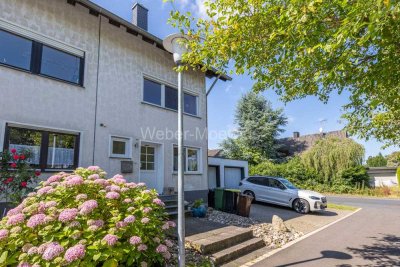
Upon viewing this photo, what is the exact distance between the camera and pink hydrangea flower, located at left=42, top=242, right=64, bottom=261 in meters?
3.12

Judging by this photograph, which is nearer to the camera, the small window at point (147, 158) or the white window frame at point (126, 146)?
the white window frame at point (126, 146)

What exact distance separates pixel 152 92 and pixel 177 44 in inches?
→ 244

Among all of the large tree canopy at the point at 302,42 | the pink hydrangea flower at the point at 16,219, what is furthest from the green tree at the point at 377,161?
the pink hydrangea flower at the point at 16,219

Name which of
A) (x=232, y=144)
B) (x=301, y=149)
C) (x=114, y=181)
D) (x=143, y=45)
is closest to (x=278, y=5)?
(x=114, y=181)

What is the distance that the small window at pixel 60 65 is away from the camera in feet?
25.0

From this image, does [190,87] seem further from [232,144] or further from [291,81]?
[232,144]

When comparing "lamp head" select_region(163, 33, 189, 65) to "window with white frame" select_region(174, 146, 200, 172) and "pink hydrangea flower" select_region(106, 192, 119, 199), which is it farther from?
"window with white frame" select_region(174, 146, 200, 172)

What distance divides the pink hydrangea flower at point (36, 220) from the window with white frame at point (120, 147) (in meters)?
5.32

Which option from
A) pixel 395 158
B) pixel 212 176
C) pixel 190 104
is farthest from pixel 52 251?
pixel 395 158

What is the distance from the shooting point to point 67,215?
3438 millimetres

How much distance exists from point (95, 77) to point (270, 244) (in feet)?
25.0

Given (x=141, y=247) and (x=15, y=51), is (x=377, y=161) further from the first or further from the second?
(x=15, y=51)

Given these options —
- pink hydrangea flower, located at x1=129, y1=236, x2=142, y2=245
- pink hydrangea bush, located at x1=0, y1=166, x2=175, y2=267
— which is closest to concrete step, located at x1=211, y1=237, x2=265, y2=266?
pink hydrangea bush, located at x1=0, y1=166, x2=175, y2=267

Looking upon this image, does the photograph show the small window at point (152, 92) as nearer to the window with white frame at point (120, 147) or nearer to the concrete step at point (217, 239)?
the window with white frame at point (120, 147)
